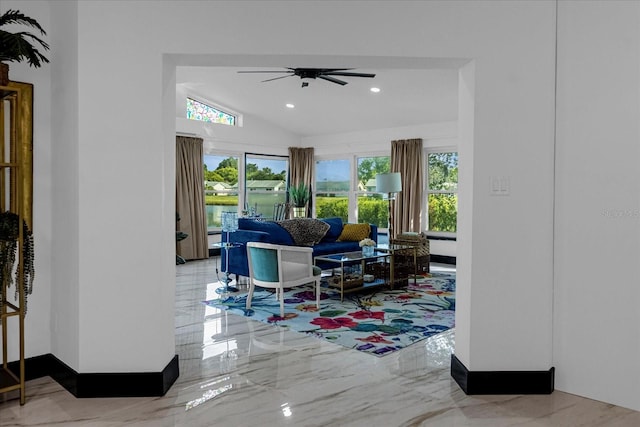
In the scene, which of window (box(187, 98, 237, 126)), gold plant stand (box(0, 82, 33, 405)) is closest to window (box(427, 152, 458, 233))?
window (box(187, 98, 237, 126))

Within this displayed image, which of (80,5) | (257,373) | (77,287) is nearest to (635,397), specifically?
(257,373)

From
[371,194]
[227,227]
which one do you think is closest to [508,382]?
[227,227]

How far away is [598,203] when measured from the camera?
2.84 meters

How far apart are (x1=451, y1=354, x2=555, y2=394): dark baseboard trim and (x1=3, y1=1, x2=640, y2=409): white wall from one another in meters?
0.05

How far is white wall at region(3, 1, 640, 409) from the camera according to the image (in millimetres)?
2812

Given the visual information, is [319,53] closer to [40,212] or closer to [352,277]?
[40,212]

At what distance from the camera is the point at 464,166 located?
3.06 m

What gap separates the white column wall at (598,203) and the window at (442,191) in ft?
18.8

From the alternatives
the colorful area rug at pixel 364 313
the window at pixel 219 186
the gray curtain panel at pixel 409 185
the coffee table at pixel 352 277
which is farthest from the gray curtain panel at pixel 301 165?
the colorful area rug at pixel 364 313

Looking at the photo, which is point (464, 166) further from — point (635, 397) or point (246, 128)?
point (246, 128)

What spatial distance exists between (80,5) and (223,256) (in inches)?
164

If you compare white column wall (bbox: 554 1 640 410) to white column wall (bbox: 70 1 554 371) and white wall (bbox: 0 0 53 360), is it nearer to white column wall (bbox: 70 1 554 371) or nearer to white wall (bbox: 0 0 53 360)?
white column wall (bbox: 70 1 554 371)

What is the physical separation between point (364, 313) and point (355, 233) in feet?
9.33

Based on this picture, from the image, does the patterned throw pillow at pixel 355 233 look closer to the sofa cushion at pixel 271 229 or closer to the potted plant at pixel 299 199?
the sofa cushion at pixel 271 229
